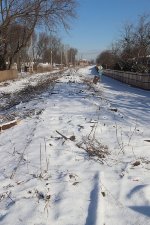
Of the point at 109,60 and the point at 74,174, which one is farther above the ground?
the point at 109,60

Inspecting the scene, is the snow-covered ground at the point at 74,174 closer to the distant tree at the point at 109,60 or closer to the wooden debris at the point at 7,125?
the wooden debris at the point at 7,125

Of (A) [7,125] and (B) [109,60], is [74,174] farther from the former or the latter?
(B) [109,60]

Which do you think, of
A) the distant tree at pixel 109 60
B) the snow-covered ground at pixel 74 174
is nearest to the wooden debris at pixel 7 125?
the snow-covered ground at pixel 74 174

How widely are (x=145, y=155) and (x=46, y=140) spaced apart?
6.87 feet

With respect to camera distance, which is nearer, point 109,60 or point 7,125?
point 7,125

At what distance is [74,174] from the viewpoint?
5.85 metres

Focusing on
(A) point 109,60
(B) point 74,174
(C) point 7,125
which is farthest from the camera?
(A) point 109,60

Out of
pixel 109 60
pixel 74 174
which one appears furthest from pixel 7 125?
pixel 109 60

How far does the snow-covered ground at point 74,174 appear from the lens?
4.54m

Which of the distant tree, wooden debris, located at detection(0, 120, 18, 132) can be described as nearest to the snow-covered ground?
wooden debris, located at detection(0, 120, 18, 132)

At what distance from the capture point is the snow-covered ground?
4.54 meters

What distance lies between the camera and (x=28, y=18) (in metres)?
35.0

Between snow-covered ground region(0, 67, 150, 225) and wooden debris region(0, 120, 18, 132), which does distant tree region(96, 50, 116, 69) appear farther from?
snow-covered ground region(0, 67, 150, 225)

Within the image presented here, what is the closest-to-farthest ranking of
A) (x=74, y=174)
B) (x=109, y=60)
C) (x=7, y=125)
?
(x=74, y=174) → (x=7, y=125) → (x=109, y=60)
